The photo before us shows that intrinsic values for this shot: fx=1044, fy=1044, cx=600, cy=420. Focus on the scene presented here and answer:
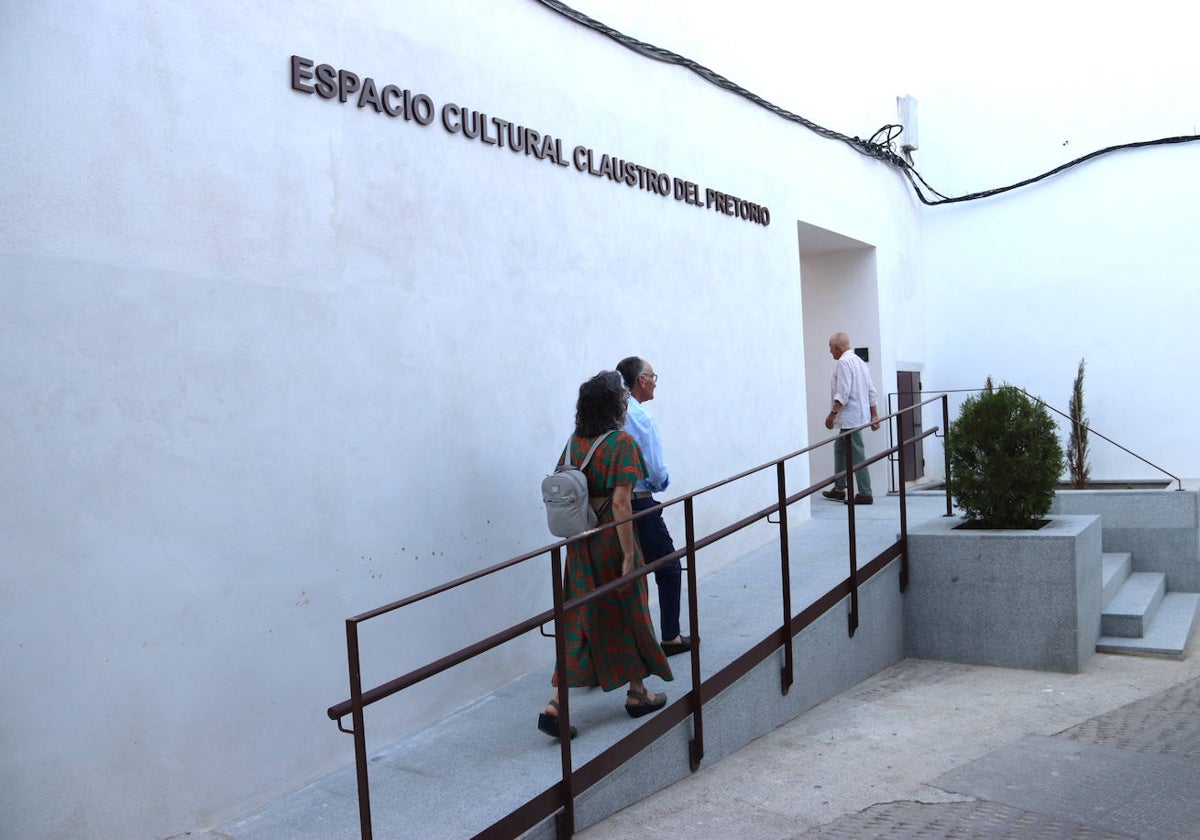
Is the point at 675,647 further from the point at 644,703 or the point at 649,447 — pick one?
the point at 649,447

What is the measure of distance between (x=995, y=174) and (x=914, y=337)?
1918 mm

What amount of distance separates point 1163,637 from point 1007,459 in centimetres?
147

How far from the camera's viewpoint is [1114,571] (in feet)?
23.6

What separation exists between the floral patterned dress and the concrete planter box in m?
2.77

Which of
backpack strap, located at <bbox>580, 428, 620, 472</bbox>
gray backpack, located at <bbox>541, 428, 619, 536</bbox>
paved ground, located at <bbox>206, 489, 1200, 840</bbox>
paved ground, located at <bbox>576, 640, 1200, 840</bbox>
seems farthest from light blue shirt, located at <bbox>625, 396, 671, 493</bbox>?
paved ground, located at <bbox>576, 640, 1200, 840</bbox>

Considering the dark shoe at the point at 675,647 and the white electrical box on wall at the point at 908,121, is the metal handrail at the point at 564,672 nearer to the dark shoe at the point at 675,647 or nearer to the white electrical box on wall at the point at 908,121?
the dark shoe at the point at 675,647

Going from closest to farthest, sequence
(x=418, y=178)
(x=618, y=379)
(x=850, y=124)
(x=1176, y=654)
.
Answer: (x=618, y=379) → (x=418, y=178) → (x=1176, y=654) → (x=850, y=124)

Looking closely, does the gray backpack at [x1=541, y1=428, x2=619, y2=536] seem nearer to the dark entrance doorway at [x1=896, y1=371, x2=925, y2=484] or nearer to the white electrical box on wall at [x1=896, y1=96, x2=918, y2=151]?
the dark entrance doorway at [x1=896, y1=371, x2=925, y2=484]

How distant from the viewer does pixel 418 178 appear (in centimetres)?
458

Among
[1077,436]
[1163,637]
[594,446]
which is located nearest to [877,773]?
[594,446]

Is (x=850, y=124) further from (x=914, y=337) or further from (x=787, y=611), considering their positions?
(x=787, y=611)

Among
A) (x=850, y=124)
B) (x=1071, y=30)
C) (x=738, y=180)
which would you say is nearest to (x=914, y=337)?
(x=850, y=124)

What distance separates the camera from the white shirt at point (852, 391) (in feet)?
26.2

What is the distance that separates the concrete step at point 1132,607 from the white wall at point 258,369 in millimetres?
3490
